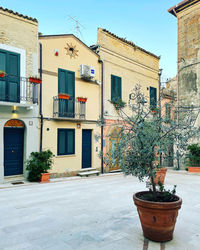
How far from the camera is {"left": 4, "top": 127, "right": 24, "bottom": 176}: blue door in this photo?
10.1 m

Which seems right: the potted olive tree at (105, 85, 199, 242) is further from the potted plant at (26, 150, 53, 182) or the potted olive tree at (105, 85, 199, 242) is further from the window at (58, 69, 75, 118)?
the window at (58, 69, 75, 118)

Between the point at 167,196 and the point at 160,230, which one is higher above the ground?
the point at 167,196

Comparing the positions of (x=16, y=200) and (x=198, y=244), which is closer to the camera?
(x=198, y=244)

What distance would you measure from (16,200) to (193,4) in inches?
604

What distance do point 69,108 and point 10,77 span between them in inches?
134

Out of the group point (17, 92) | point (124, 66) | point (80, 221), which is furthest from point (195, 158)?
point (17, 92)

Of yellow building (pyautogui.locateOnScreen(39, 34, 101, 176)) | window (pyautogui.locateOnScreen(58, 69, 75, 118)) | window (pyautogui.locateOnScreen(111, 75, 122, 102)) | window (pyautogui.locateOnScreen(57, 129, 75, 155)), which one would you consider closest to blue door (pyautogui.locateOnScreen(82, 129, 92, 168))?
yellow building (pyautogui.locateOnScreen(39, 34, 101, 176))

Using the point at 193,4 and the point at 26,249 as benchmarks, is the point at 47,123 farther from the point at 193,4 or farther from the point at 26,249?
the point at 193,4

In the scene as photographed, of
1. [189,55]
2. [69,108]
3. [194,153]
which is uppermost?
[189,55]

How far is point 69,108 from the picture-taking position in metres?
12.1

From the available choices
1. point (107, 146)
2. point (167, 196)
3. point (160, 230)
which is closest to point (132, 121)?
point (167, 196)

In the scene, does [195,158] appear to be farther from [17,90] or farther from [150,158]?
[150,158]

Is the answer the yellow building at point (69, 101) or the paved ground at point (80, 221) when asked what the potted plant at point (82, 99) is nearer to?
the yellow building at point (69, 101)

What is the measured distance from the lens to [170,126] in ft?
15.1
